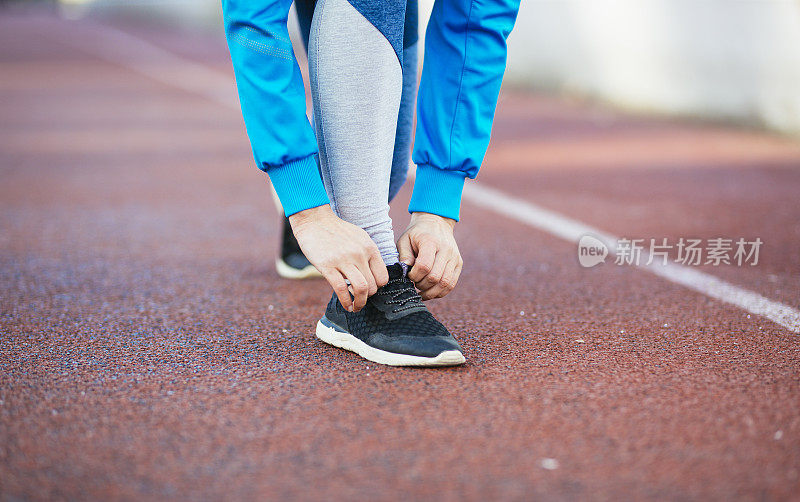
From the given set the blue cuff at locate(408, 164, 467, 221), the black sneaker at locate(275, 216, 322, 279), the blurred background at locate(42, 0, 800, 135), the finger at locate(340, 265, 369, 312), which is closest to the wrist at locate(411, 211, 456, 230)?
the blue cuff at locate(408, 164, 467, 221)

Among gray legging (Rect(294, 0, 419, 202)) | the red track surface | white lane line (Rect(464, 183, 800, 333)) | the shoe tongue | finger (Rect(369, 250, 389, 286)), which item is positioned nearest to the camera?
the red track surface

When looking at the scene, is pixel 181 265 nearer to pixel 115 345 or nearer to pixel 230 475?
pixel 115 345

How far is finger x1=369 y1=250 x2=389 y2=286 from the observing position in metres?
1.98

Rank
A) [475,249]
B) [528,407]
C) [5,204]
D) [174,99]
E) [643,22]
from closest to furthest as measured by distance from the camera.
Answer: [528,407], [475,249], [5,204], [643,22], [174,99]

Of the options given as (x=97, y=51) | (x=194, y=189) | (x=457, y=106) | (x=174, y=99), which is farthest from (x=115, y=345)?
(x=97, y=51)

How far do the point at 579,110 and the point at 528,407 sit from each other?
7122 mm

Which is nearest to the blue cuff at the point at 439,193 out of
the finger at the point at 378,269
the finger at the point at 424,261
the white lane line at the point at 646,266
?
the finger at the point at 424,261

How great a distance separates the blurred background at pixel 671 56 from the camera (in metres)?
6.72

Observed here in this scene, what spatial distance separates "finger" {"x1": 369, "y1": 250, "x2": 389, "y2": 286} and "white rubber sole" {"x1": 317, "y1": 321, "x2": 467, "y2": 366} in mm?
179

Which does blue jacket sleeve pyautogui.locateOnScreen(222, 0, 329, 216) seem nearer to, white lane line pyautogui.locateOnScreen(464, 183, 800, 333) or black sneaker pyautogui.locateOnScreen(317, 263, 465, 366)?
black sneaker pyautogui.locateOnScreen(317, 263, 465, 366)

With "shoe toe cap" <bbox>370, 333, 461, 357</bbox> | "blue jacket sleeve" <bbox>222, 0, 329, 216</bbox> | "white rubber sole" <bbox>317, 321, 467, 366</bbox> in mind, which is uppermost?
"blue jacket sleeve" <bbox>222, 0, 329, 216</bbox>

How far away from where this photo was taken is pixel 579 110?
858 cm

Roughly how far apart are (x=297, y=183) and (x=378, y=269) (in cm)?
27

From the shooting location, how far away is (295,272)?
115 inches
